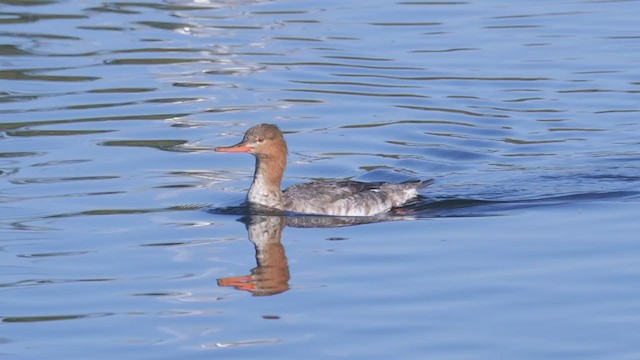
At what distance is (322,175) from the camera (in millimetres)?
15938

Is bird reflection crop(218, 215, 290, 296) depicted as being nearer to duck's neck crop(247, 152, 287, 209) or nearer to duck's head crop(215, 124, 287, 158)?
duck's neck crop(247, 152, 287, 209)

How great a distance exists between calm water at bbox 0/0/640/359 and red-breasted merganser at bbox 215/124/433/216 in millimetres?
302

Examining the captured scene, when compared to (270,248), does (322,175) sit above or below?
above

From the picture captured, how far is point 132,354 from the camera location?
31.4 feet

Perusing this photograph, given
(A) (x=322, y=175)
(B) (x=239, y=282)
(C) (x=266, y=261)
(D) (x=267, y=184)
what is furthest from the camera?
(A) (x=322, y=175)

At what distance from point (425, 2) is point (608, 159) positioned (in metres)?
9.24

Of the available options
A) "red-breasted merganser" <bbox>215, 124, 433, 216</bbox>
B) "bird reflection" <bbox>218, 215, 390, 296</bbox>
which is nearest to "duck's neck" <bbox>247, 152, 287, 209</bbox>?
"red-breasted merganser" <bbox>215, 124, 433, 216</bbox>

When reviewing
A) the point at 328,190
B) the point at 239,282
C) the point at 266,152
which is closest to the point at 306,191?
the point at 328,190

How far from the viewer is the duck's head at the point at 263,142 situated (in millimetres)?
14445

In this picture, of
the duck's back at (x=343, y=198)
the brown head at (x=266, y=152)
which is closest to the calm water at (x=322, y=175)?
the duck's back at (x=343, y=198)

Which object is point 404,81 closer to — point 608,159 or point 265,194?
point 608,159

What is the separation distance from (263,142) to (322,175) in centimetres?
155

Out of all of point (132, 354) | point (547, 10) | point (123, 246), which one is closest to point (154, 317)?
point (132, 354)

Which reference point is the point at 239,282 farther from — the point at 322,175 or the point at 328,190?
the point at 322,175
